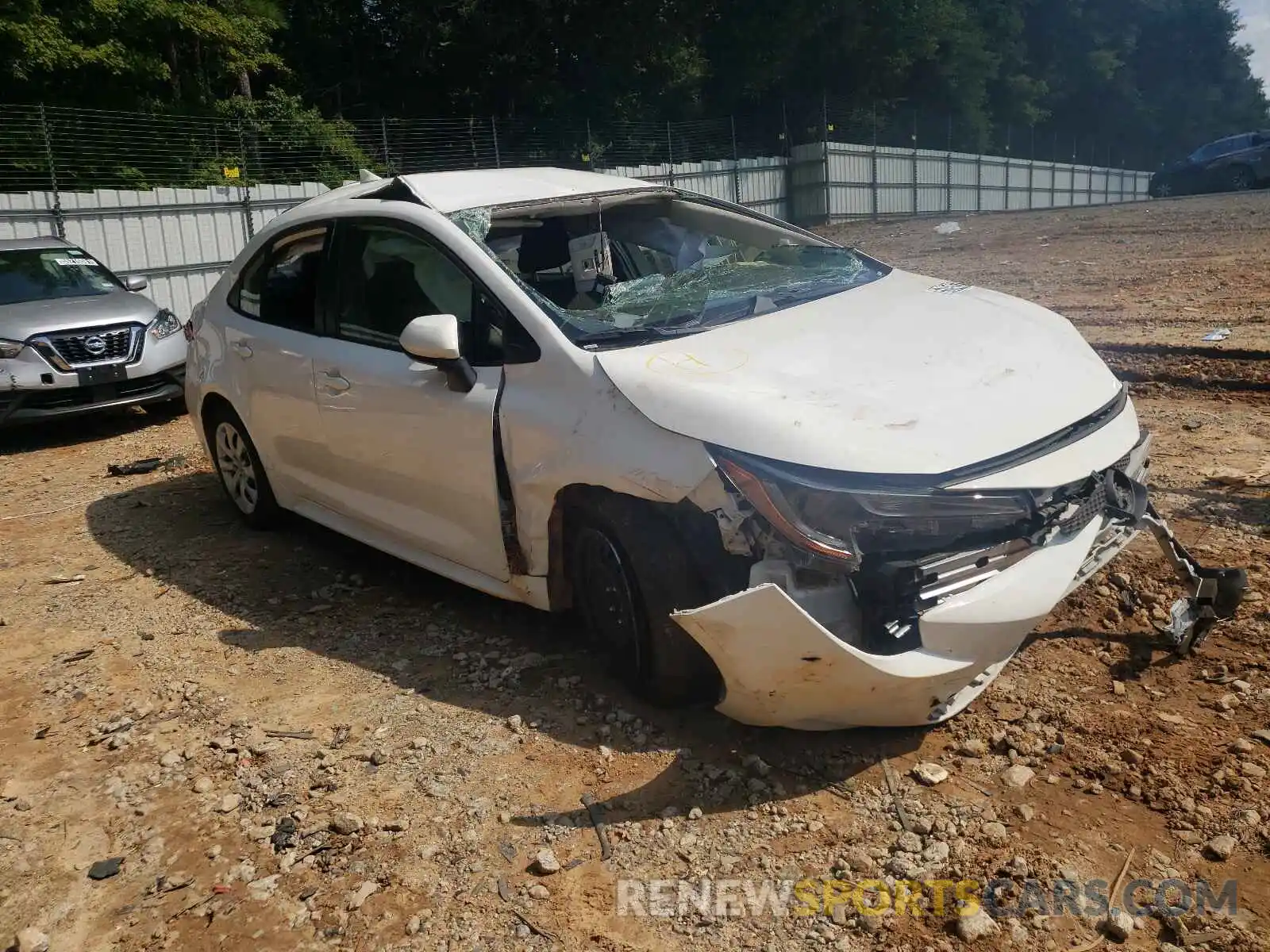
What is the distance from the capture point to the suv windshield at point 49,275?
29.4 feet

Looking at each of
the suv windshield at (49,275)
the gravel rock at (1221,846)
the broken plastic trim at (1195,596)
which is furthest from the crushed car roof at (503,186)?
the suv windshield at (49,275)

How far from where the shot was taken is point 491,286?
12.3ft

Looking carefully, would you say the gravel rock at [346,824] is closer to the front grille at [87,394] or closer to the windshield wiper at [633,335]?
the windshield wiper at [633,335]

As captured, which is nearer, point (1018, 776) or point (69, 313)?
point (1018, 776)

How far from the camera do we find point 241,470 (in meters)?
5.64

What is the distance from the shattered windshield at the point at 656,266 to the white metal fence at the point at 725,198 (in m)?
11.8

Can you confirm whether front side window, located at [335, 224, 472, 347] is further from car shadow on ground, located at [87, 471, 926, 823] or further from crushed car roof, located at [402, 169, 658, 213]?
car shadow on ground, located at [87, 471, 926, 823]

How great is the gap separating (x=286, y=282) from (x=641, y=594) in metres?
2.66

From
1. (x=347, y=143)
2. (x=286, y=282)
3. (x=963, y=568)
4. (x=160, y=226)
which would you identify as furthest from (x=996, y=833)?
Result: (x=347, y=143)

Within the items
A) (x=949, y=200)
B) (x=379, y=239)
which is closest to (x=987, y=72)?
(x=949, y=200)

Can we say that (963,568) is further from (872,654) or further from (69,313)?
(69,313)

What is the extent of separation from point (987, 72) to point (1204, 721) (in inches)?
1631

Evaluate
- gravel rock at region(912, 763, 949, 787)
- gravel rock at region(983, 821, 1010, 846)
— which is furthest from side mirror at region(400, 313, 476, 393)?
gravel rock at region(983, 821, 1010, 846)

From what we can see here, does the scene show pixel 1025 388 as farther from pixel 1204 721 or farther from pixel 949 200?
pixel 949 200
